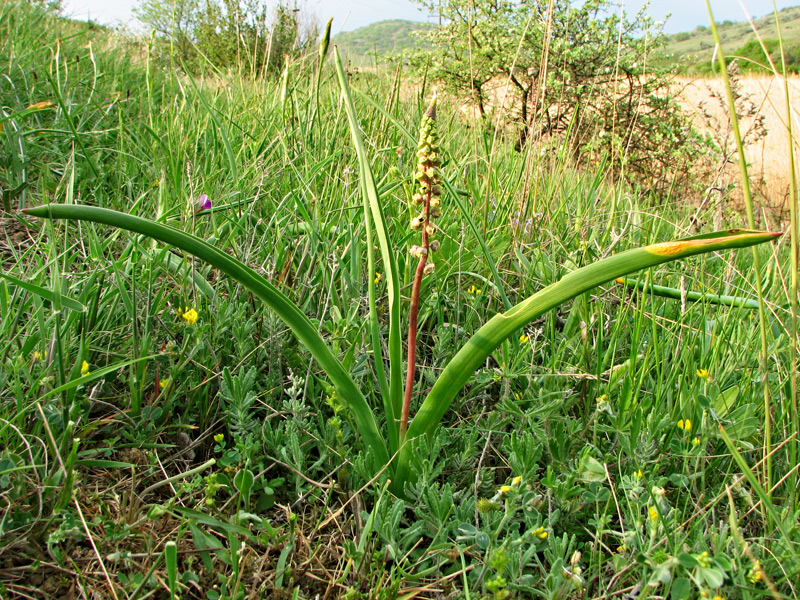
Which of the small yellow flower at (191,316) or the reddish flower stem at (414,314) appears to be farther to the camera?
the small yellow flower at (191,316)

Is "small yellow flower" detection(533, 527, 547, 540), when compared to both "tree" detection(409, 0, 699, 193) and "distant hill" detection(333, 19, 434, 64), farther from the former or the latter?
"tree" detection(409, 0, 699, 193)

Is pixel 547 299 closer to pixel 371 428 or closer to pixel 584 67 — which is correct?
pixel 371 428

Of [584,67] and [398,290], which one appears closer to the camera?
[398,290]

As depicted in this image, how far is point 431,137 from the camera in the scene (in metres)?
0.91

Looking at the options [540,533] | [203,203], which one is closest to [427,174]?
[540,533]

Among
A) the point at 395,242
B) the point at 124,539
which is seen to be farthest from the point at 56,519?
the point at 395,242

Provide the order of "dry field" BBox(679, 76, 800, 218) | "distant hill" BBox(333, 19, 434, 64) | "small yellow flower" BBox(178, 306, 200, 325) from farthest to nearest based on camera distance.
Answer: "distant hill" BBox(333, 19, 434, 64), "dry field" BBox(679, 76, 800, 218), "small yellow flower" BBox(178, 306, 200, 325)

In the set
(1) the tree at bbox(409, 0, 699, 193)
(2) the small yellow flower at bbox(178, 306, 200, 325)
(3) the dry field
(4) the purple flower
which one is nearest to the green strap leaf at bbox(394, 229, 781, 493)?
(3) the dry field

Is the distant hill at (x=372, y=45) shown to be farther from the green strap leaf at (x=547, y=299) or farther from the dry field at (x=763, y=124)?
the dry field at (x=763, y=124)

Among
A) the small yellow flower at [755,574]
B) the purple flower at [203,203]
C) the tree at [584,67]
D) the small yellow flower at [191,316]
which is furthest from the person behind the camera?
the tree at [584,67]

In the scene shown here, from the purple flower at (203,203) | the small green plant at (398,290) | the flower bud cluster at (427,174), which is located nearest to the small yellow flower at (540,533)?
the small green plant at (398,290)

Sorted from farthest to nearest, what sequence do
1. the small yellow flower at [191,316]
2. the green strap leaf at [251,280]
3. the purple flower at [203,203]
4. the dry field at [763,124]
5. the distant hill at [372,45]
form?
the distant hill at [372,45] → the dry field at [763,124] → the purple flower at [203,203] → the small yellow flower at [191,316] → the green strap leaf at [251,280]

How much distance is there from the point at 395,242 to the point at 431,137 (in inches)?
36.6

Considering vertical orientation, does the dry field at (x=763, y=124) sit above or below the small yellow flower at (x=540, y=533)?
above
